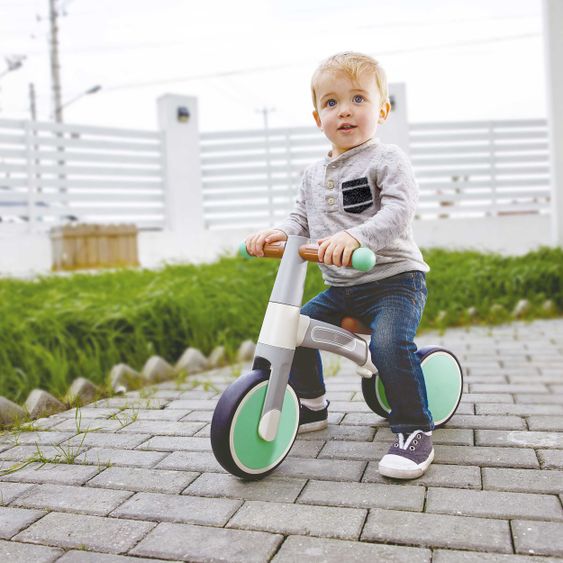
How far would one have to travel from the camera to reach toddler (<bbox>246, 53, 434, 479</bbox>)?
2.02 m

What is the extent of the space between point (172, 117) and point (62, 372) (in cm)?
714

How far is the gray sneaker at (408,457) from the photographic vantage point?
6.16 ft

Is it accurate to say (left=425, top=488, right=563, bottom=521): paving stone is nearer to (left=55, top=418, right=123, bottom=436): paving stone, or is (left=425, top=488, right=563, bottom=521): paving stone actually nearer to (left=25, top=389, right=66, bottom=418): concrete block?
(left=55, top=418, right=123, bottom=436): paving stone

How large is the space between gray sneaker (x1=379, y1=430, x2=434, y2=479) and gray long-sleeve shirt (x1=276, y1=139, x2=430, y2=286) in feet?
1.70

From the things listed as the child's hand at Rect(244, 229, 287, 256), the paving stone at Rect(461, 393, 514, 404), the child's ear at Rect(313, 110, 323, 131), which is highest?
the child's ear at Rect(313, 110, 323, 131)

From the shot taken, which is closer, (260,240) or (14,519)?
(14,519)

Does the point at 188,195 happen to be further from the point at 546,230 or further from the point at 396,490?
the point at 396,490

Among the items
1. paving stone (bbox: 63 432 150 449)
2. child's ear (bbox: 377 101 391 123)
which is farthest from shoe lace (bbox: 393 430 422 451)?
child's ear (bbox: 377 101 391 123)

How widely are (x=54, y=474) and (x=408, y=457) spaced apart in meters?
1.08

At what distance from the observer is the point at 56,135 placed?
30.0 feet

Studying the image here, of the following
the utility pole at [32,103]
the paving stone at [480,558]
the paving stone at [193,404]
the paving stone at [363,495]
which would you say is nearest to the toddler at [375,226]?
the paving stone at [363,495]

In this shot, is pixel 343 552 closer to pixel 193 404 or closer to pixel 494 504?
pixel 494 504

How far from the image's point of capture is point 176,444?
229cm

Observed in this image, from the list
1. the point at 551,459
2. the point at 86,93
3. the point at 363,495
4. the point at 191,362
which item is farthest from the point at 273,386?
the point at 86,93
